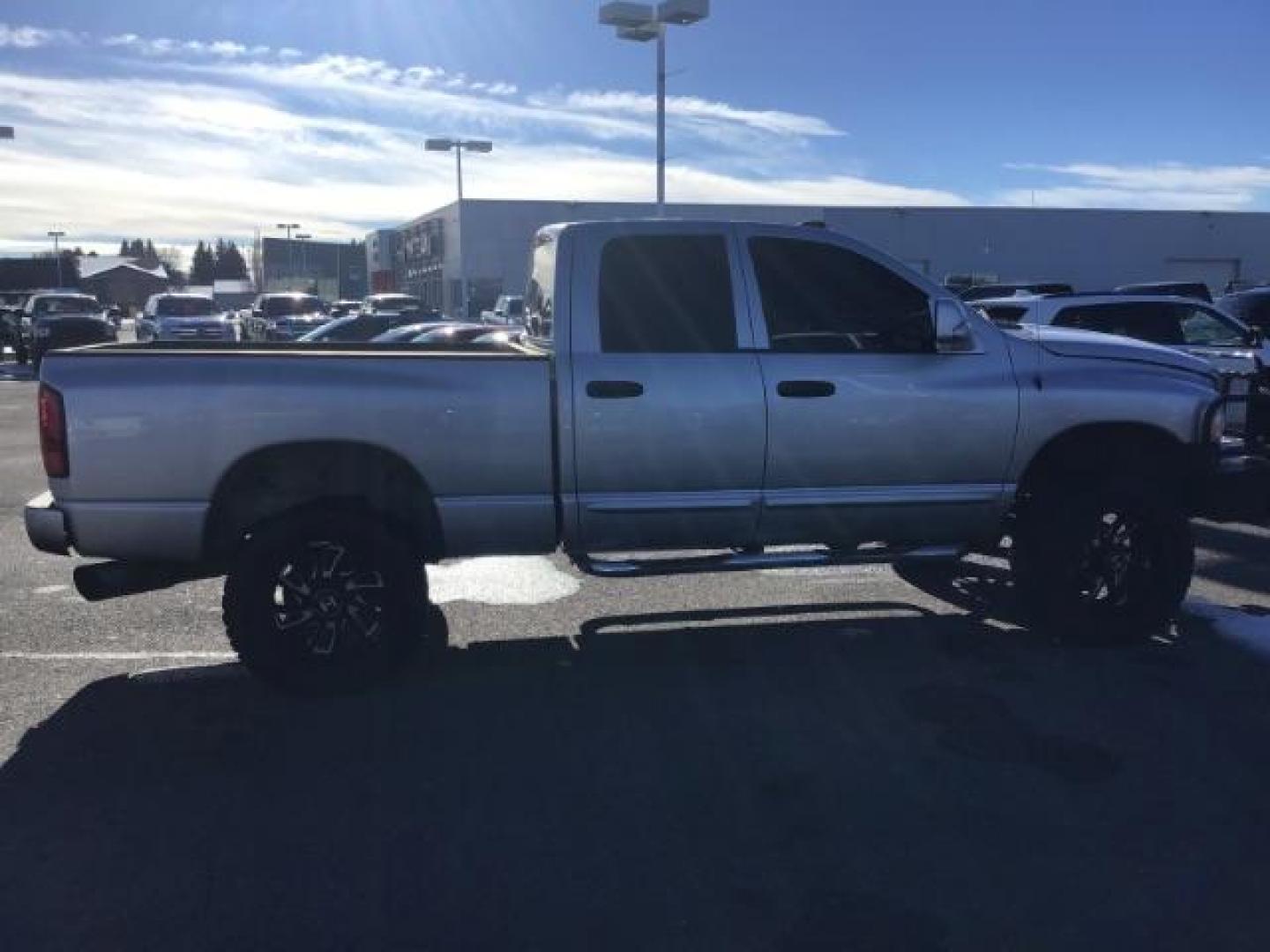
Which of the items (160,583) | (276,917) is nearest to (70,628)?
(160,583)

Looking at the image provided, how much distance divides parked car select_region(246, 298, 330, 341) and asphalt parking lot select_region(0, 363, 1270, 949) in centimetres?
2643

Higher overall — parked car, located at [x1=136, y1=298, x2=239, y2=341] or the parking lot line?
parked car, located at [x1=136, y1=298, x2=239, y2=341]

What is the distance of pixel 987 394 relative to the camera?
5.66m

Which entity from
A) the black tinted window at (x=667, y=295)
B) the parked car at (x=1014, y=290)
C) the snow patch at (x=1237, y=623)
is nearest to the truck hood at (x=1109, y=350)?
the snow patch at (x=1237, y=623)

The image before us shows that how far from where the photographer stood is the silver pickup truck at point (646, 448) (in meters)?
4.90

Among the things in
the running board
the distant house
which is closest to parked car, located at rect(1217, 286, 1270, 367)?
the running board

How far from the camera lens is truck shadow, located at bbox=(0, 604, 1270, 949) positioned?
3.27 m

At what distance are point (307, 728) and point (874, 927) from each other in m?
2.59

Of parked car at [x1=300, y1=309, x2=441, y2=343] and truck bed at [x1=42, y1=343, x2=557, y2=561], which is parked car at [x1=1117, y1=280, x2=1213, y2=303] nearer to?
parked car at [x1=300, y1=309, x2=441, y2=343]

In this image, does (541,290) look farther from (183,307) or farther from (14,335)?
(14,335)

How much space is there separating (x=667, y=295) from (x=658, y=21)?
18265 mm

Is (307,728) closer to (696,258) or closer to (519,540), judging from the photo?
(519,540)

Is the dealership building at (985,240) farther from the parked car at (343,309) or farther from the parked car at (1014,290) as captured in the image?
the parked car at (1014,290)

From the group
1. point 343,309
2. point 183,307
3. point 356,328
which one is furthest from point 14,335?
point 356,328
